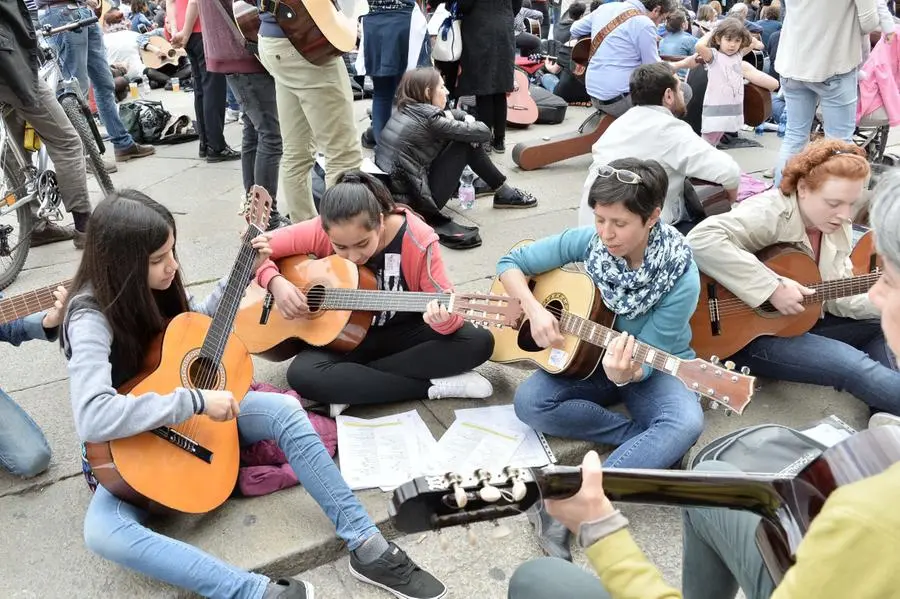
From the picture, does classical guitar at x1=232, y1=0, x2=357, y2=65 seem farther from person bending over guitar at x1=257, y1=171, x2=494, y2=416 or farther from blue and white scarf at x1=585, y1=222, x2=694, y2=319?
blue and white scarf at x1=585, y1=222, x2=694, y2=319

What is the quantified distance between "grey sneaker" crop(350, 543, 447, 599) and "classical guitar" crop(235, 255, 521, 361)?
90 cm

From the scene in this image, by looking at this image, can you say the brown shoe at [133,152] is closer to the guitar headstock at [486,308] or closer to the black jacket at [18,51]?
the black jacket at [18,51]

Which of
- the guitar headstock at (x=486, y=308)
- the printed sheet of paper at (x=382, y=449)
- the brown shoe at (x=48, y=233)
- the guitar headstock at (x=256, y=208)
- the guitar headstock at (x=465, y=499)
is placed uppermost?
the guitar headstock at (x=465, y=499)

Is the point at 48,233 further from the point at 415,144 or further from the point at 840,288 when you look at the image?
the point at 840,288

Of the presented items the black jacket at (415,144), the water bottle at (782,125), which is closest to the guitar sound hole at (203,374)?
the black jacket at (415,144)

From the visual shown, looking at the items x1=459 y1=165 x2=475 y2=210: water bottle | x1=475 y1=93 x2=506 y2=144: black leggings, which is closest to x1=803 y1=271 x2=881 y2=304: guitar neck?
x1=459 y1=165 x2=475 y2=210: water bottle

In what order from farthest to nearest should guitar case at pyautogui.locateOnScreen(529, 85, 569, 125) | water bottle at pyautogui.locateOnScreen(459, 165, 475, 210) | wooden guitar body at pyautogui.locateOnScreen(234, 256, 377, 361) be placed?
guitar case at pyautogui.locateOnScreen(529, 85, 569, 125), water bottle at pyautogui.locateOnScreen(459, 165, 475, 210), wooden guitar body at pyautogui.locateOnScreen(234, 256, 377, 361)

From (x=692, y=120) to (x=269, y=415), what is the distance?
4.60 meters

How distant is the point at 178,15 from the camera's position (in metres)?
5.99

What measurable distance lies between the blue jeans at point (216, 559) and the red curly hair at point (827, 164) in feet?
6.58

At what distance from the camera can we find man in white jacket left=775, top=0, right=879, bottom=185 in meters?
4.35

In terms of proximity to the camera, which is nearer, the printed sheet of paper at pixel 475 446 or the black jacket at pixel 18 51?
the printed sheet of paper at pixel 475 446

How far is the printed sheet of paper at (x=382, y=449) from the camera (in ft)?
8.07

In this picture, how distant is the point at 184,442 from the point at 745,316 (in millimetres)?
2073
